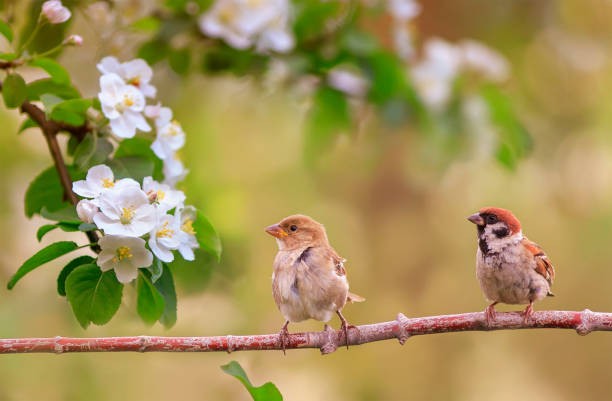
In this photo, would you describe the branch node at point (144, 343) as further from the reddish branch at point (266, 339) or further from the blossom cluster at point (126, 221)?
the blossom cluster at point (126, 221)

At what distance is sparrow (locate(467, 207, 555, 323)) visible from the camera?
1.30 meters

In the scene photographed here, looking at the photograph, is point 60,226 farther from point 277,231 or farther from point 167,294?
point 277,231

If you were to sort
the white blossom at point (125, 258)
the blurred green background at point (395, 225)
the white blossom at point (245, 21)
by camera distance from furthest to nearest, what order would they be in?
1. the blurred green background at point (395, 225)
2. the white blossom at point (245, 21)
3. the white blossom at point (125, 258)

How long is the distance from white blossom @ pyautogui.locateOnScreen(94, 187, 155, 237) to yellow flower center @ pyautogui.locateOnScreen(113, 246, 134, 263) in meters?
0.04

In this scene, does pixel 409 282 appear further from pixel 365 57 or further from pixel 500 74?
pixel 365 57

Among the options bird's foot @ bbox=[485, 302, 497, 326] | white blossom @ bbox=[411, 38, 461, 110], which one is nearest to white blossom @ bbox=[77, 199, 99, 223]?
bird's foot @ bbox=[485, 302, 497, 326]

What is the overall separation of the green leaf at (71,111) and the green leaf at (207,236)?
27 cm

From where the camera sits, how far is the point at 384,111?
8.32ft

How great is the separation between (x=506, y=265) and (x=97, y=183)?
24.0 inches

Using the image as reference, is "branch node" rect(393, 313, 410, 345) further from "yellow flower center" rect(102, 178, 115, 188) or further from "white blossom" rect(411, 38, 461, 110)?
"white blossom" rect(411, 38, 461, 110)

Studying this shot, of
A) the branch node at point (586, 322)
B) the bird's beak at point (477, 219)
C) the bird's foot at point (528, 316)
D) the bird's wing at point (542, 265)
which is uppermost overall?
the bird's beak at point (477, 219)

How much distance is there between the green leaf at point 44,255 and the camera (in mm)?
1204

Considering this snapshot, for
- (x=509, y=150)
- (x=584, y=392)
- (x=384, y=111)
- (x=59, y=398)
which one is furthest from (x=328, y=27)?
(x=584, y=392)

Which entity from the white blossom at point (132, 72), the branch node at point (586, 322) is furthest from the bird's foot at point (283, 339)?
the white blossom at point (132, 72)
